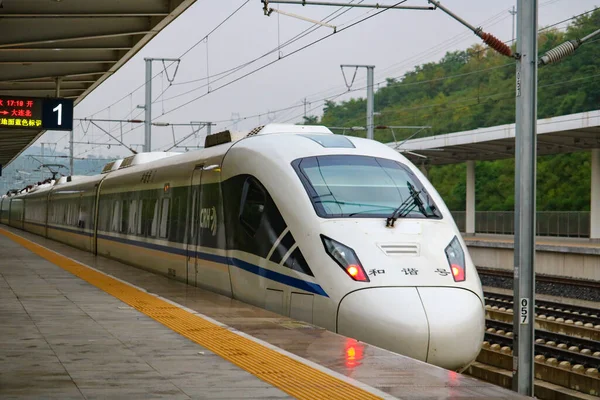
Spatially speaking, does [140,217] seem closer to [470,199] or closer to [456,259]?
[456,259]

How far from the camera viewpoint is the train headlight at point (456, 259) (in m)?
9.71

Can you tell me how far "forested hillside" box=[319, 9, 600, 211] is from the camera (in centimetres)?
6062

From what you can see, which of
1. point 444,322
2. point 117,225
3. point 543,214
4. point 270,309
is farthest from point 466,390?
point 543,214

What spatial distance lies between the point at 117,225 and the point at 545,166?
46206 millimetres

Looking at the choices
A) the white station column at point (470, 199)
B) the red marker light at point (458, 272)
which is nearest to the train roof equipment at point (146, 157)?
the red marker light at point (458, 272)

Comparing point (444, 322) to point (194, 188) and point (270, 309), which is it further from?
point (194, 188)

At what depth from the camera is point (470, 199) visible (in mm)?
41531

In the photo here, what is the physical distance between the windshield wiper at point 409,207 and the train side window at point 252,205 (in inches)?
71.4

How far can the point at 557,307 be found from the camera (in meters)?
19.2

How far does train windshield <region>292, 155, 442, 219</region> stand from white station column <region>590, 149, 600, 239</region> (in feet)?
78.2

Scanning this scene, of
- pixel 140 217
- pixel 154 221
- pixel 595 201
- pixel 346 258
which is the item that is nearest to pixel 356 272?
pixel 346 258

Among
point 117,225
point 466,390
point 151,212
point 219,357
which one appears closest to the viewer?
point 466,390

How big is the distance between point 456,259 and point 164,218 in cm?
823

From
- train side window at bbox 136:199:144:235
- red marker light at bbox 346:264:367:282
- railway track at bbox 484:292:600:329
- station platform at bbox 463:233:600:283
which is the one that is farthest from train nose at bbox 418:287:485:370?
station platform at bbox 463:233:600:283
